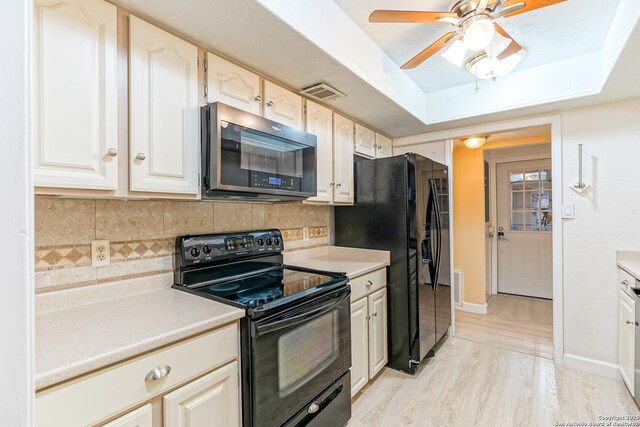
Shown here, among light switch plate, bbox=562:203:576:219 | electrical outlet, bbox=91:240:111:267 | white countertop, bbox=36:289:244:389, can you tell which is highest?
light switch plate, bbox=562:203:576:219

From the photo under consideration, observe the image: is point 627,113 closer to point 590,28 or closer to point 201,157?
point 590,28

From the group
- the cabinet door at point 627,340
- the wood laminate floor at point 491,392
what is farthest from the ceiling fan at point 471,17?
the wood laminate floor at point 491,392

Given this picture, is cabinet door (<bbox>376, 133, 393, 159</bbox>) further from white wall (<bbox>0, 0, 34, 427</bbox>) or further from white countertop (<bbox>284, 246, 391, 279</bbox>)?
white wall (<bbox>0, 0, 34, 427</bbox>)

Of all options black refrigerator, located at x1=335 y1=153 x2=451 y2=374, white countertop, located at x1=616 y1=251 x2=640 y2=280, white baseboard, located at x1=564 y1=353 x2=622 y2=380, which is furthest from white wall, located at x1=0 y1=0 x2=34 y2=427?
white baseboard, located at x1=564 y1=353 x2=622 y2=380

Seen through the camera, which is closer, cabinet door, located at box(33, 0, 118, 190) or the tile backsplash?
cabinet door, located at box(33, 0, 118, 190)

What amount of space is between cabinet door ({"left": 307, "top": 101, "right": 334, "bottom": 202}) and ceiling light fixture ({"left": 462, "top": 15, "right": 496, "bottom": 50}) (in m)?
0.99

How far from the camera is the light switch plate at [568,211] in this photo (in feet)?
7.84

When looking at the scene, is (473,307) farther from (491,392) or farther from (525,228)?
(491,392)

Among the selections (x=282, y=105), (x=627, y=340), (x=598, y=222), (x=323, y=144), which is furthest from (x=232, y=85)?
(x=627, y=340)

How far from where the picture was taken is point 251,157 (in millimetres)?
1533

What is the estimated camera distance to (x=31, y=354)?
43 centimetres

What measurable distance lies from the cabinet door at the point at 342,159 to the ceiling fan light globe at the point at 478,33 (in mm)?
1048

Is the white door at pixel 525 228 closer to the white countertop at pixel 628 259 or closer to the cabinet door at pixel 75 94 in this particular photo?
the white countertop at pixel 628 259

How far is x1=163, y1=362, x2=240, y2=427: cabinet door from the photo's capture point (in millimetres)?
1004
